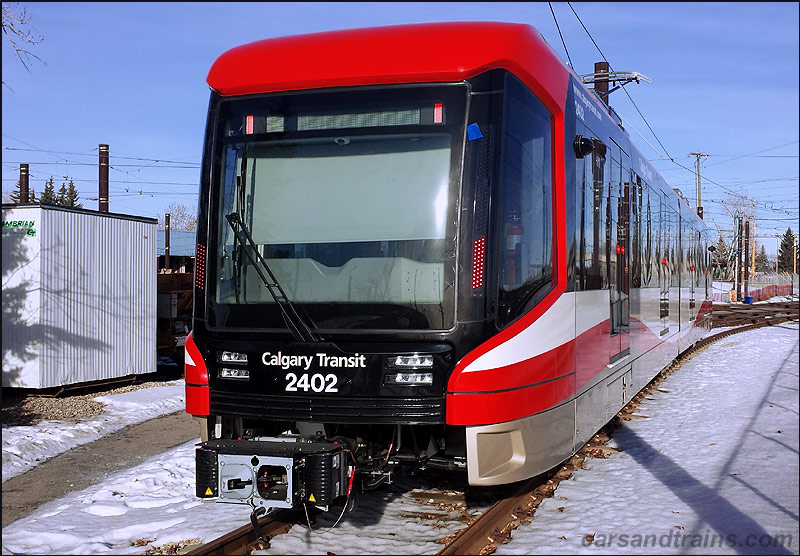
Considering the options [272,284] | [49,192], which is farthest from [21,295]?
[49,192]

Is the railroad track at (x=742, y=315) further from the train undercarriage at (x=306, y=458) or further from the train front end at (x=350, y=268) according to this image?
the train front end at (x=350, y=268)

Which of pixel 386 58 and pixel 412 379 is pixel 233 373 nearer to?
pixel 412 379

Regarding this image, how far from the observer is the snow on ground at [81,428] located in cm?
905

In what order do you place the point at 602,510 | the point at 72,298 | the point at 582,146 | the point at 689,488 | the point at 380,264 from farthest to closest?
the point at 72,298, the point at 689,488, the point at 582,146, the point at 602,510, the point at 380,264

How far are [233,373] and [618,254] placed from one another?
4.26 m

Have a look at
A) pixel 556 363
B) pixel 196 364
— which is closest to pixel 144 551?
pixel 196 364

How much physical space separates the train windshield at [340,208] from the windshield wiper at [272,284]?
12mm

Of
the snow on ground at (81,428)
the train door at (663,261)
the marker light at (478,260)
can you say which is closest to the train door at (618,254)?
the train door at (663,261)

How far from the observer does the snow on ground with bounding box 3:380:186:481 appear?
9.05 metres

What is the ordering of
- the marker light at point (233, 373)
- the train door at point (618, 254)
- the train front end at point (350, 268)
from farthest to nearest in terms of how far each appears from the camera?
the train door at point (618, 254) < the marker light at point (233, 373) < the train front end at point (350, 268)

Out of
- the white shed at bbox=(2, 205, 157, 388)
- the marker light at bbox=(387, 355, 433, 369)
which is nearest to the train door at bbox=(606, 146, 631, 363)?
the marker light at bbox=(387, 355, 433, 369)

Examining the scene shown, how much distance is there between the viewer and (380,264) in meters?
5.14

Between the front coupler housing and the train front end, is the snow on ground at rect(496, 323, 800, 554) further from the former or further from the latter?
the front coupler housing

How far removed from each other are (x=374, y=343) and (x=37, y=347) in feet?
30.9
